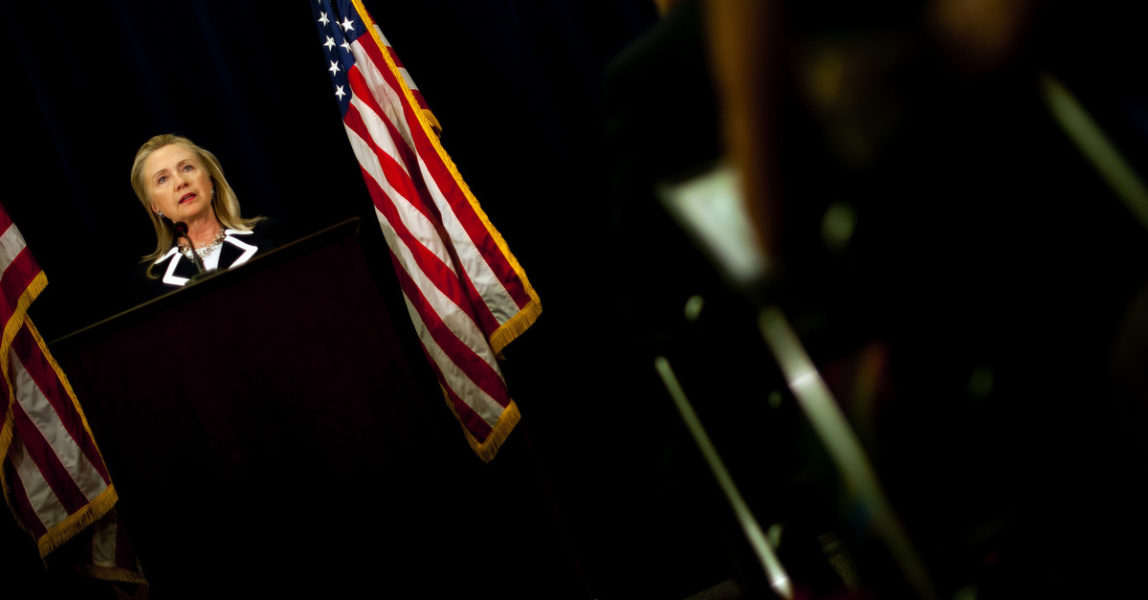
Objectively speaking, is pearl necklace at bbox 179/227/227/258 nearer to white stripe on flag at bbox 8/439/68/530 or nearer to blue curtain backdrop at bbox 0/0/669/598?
blue curtain backdrop at bbox 0/0/669/598

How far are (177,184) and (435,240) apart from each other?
3.10 ft

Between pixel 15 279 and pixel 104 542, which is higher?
pixel 15 279

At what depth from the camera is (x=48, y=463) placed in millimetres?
1719

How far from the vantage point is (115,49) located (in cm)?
247

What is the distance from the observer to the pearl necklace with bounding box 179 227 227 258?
6.97 ft

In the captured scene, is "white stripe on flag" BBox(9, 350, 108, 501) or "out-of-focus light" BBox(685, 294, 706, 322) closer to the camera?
→ "out-of-focus light" BBox(685, 294, 706, 322)

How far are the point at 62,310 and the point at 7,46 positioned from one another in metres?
1.01

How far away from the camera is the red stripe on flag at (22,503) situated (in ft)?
5.50

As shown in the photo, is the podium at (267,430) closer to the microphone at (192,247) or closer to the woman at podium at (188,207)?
the microphone at (192,247)

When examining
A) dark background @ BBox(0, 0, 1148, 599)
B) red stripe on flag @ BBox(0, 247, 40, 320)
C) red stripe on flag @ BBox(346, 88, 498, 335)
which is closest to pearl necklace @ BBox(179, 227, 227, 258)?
red stripe on flag @ BBox(0, 247, 40, 320)

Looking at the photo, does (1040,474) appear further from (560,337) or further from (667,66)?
(560,337)

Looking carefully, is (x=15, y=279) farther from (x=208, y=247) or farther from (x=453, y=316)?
(x=453, y=316)

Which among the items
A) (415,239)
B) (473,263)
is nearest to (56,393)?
(415,239)

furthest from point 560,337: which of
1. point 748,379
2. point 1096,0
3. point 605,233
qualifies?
point 1096,0
